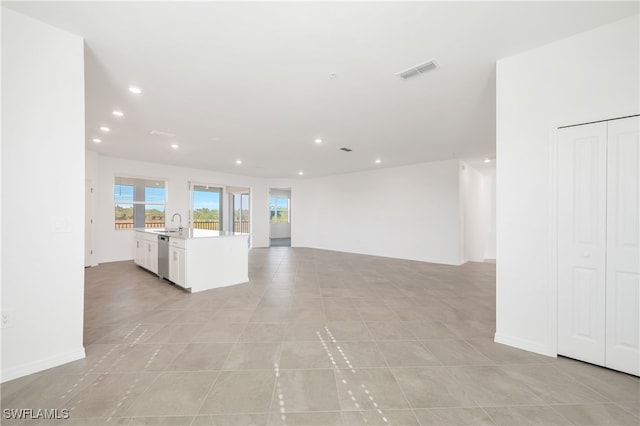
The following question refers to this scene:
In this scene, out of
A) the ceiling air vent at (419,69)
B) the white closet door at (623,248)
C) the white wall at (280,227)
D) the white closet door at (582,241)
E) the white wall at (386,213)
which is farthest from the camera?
the white wall at (280,227)

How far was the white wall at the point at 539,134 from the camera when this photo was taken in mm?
1964

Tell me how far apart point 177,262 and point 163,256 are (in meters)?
0.71

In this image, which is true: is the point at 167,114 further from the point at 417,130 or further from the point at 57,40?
the point at 417,130

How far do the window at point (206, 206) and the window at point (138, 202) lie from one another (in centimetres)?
93

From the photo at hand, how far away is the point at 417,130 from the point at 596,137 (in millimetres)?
2507

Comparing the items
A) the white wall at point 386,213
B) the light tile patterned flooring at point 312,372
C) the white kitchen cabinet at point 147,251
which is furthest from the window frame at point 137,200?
the white wall at point 386,213

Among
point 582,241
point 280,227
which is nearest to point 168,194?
point 280,227

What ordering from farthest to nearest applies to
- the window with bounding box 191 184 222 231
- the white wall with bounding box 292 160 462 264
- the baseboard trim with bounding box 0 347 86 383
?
the window with bounding box 191 184 222 231
the white wall with bounding box 292 160 462 264
the baseboard trim with bounding box 0 347 86 383

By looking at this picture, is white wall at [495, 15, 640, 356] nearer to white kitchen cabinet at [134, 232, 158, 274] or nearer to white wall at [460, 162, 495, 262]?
white wall at [460, 162, 495, 262]

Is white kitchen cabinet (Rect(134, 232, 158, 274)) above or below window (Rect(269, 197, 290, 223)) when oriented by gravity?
below

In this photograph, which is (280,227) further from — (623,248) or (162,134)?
(623,248)

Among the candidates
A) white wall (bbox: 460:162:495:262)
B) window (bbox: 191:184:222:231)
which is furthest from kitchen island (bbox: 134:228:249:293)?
white wall (bbox: 460:162:495:262)

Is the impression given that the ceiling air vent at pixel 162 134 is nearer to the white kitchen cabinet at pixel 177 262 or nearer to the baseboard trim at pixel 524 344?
the white kitchen cabinet at pixel 177 262

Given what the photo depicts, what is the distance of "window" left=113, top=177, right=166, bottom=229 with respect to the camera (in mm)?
6609
